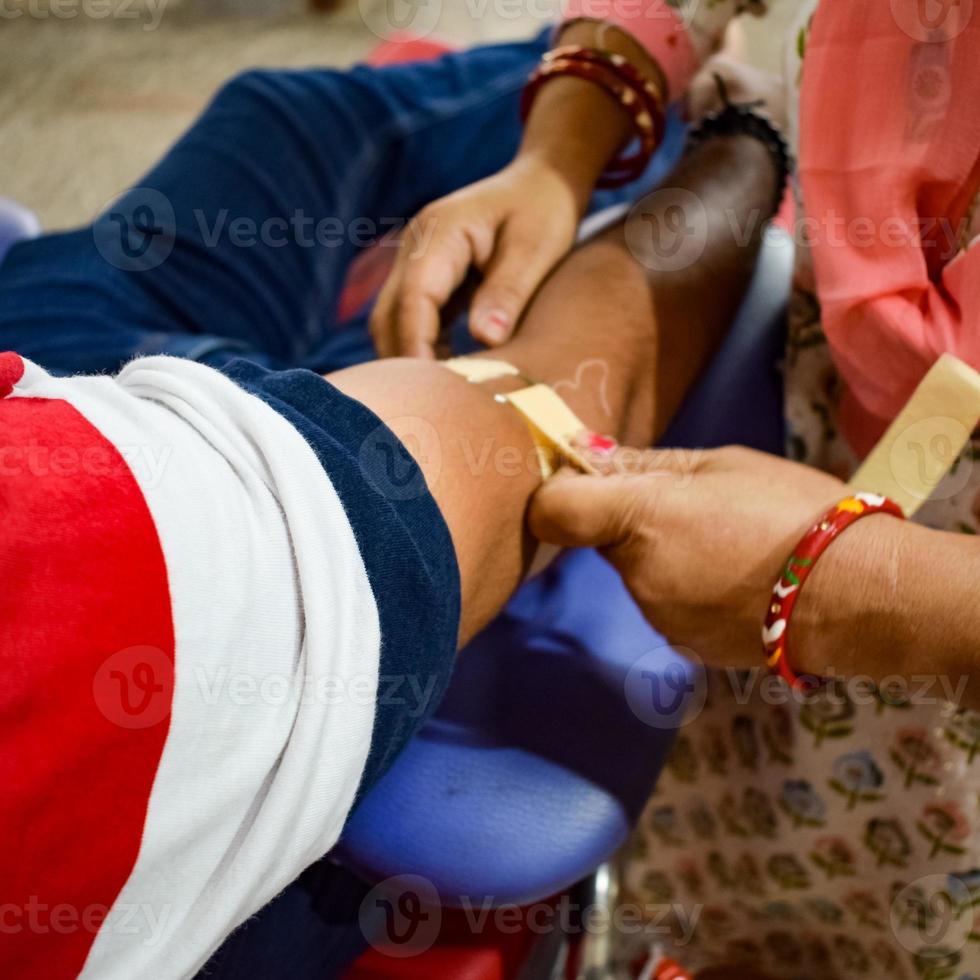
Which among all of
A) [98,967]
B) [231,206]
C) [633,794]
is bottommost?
[633,794]

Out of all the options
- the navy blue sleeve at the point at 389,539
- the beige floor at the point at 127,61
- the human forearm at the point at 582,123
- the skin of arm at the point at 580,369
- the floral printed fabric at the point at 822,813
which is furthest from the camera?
the beige floor at the point at 127,61

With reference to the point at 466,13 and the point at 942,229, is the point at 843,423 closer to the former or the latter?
the point at 942,229

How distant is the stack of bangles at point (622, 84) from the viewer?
2.36ft

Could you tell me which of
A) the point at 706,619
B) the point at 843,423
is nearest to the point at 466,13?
the point at 843,423

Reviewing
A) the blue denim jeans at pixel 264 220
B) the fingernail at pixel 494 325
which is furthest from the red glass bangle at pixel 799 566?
the blue denim jeans at pixel 264 220

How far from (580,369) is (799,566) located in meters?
0.22

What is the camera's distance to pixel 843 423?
2.12 ft

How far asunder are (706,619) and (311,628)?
0.78 ft

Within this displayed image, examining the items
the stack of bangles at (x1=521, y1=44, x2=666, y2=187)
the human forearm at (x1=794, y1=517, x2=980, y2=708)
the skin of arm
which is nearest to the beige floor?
the stack of bangles at (x1=521, y1=44, x2=666, y2=187)

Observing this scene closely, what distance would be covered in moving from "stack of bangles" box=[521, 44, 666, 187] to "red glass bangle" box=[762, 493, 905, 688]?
16.0 inches

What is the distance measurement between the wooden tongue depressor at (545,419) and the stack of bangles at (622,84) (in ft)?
0.92

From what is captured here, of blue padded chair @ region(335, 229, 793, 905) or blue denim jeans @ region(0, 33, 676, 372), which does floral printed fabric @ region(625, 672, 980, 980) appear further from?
blue denim jeans @ region(0, 33, 676, 372)

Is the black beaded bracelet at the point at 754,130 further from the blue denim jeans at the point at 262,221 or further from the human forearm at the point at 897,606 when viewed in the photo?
the human forearm at the point at 897,606

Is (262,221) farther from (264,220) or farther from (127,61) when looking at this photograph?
(127,61)
